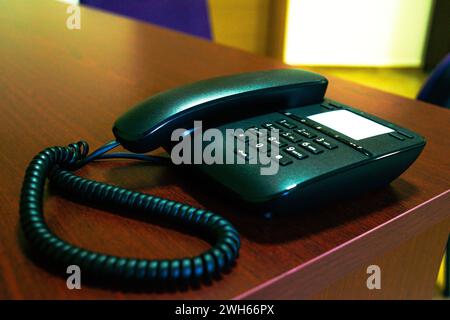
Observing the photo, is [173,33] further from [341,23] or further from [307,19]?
[341,23]

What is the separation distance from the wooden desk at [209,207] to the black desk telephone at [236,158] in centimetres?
1

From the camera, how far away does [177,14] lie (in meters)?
1.37

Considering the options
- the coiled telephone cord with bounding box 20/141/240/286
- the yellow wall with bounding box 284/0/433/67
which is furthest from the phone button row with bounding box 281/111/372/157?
the yellow wall with bounding box 284/0/433/67

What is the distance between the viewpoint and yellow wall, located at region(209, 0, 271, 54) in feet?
11.9

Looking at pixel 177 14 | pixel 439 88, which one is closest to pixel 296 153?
pixel 439 88

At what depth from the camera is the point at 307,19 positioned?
391cm

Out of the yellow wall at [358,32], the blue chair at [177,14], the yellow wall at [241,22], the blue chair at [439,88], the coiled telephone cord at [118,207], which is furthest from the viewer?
the yellow wall at [358,32]

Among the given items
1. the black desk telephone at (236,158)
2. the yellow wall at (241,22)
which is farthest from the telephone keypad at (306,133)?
the yellow wall at (241,22)

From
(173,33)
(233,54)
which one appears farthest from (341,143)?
(173,33)

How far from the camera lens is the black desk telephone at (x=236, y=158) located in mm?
240

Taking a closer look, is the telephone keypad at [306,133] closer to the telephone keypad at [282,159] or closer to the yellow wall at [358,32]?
the telephone keypad at [282,159]

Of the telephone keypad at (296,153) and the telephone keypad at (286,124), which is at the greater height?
the telephone keypad at (286,124)

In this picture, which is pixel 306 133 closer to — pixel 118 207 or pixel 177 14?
pixel 118 207

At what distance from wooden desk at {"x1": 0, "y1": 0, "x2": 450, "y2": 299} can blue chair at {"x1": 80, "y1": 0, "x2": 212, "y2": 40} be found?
0.69m
